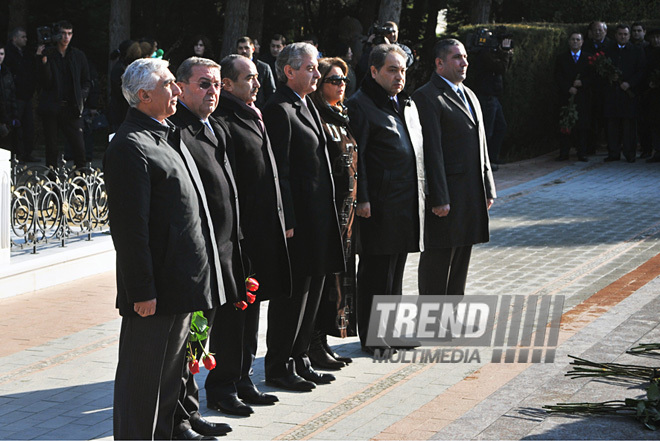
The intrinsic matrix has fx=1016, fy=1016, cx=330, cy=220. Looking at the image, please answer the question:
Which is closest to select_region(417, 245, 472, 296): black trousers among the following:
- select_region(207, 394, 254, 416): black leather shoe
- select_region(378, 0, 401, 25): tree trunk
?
select_region(207, 394, 254, 416): black leather shoe

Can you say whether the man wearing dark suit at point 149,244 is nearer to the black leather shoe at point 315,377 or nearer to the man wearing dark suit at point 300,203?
the man wearing dark suit at point 300,203

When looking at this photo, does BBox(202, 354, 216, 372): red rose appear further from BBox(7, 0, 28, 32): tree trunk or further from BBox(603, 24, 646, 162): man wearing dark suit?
BBox(7, 0, 28, 32): tree trunk

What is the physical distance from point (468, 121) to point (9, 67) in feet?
35.7

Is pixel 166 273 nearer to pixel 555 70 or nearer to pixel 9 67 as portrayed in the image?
pixel 9 67

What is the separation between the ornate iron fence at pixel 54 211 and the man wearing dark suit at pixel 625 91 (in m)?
10.6

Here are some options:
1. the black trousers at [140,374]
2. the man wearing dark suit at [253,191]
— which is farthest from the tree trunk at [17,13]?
the black trousers at [140,374]

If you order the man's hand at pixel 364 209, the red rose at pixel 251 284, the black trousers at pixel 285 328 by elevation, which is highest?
the man's hand at pixel 364 209

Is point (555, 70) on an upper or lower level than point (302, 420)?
upper

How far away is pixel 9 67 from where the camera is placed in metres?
16.3

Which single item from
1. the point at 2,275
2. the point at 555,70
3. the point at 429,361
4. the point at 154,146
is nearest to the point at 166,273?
the point at 154,146

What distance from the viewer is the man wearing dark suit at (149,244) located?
461 cm

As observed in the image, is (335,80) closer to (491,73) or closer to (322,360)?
A: (322,360)

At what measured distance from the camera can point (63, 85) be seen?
1385cm

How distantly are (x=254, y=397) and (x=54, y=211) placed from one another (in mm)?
4814
